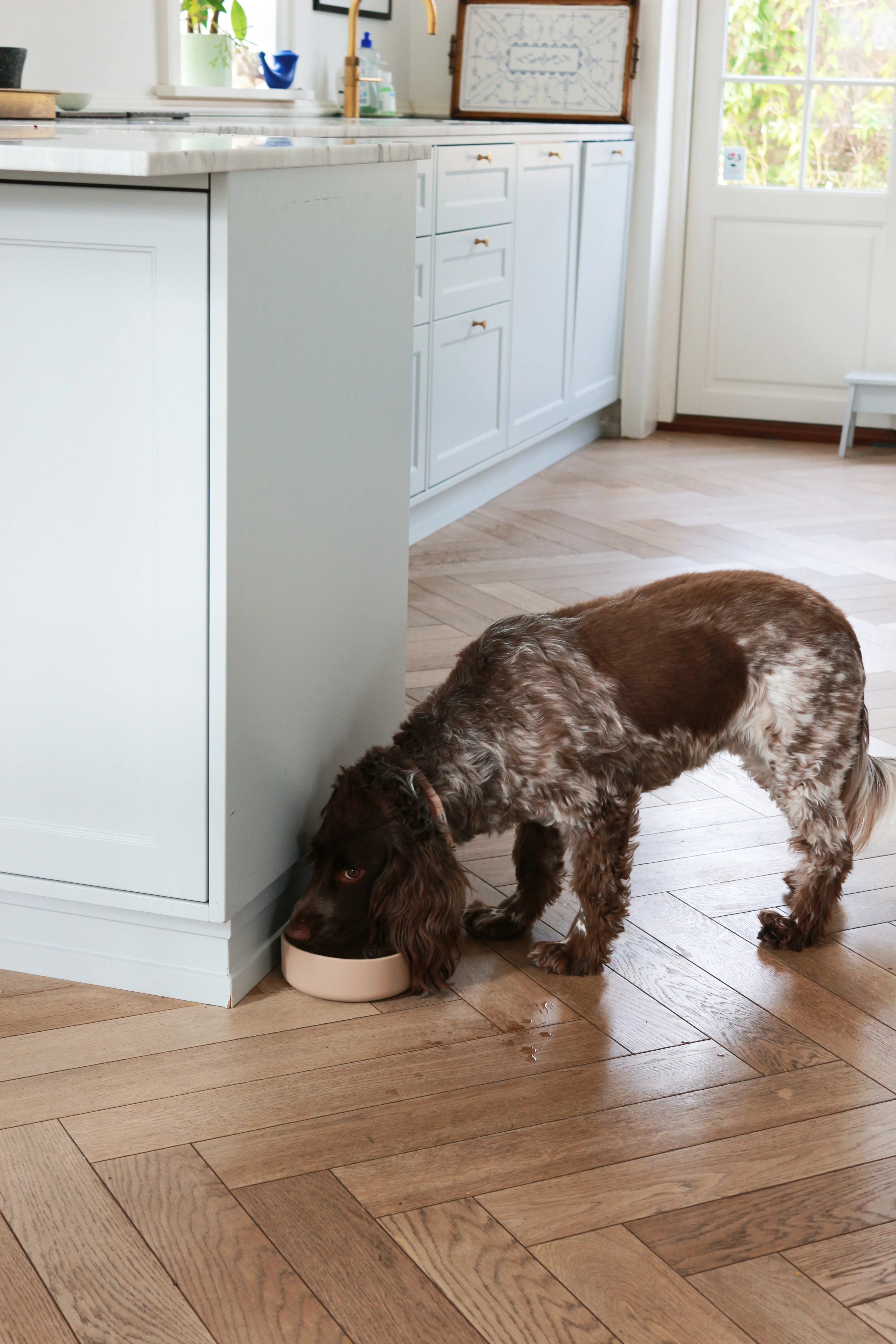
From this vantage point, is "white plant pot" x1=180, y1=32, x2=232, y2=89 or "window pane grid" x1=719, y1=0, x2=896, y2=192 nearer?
"white plant pot" x1=180, y1=32, x2=232, y2=89

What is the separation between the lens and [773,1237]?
1.36 m

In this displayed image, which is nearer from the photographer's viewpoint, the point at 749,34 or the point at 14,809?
the point at 14,809

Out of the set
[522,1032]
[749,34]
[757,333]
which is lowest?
[522,1032]

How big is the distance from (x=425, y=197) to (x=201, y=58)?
30.9 inches

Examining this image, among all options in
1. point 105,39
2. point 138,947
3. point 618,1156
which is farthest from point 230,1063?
point 105,39

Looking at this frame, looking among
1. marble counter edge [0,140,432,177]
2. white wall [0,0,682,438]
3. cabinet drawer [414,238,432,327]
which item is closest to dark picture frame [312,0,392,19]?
white wall [0,0,682,438]

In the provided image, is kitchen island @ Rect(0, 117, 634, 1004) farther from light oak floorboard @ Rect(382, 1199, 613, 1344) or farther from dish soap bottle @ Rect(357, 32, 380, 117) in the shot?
dish soap bottle @ Rect(357, 32, 380, 117)

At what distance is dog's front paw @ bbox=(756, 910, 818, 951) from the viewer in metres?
1.94

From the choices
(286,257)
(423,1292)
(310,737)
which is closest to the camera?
(423,1292)

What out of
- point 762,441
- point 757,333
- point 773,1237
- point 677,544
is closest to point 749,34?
point 757,333

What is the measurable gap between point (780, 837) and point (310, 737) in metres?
0.88

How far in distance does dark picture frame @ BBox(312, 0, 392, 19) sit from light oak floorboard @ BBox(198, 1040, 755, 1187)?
355cm

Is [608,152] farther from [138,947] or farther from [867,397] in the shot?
[138,947]

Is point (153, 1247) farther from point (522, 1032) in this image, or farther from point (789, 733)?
point (789, 733)
